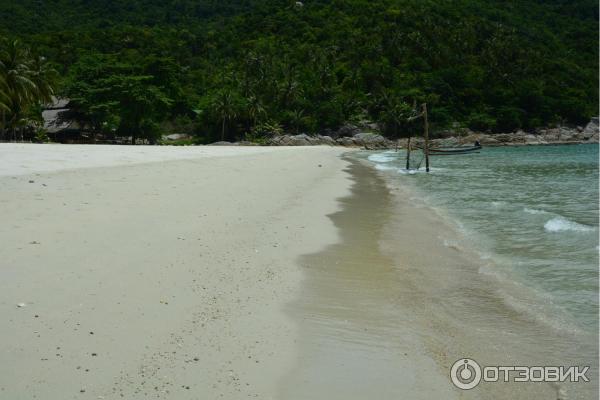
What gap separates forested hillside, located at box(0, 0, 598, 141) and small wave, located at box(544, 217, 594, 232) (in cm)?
4413

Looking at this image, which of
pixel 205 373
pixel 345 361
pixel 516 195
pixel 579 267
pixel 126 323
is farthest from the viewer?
pixel 516 195

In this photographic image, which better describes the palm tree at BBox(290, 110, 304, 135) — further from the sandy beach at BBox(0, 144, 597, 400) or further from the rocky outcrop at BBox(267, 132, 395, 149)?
the sandy beach at BBox(0, 144, 597, 400)

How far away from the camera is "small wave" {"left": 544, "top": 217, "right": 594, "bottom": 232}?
9758mm

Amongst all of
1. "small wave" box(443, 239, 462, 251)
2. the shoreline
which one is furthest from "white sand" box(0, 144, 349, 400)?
"small wave" box(443, 239, 462, 251)

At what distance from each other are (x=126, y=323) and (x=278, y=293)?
1770mm

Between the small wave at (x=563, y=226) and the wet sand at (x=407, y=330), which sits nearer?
the wet sand at (x=407, y=330)

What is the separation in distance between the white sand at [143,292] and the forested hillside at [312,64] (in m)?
42.2

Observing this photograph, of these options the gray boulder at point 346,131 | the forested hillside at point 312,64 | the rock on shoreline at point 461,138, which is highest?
the forested hillside at point 312,64

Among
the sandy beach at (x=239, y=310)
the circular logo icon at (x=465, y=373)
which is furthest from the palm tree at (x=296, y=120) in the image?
the circular logo icon at (x=465, y=373)

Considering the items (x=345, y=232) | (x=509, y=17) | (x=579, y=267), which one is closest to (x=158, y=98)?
(x=345, y=232)

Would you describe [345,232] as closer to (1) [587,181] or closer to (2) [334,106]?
(1) [587,181]

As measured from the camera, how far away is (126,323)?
4.13 meters

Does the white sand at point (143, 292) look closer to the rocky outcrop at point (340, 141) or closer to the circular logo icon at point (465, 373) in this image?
the circular logo icon at point (465, 373)

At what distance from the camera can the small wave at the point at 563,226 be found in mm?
9758
